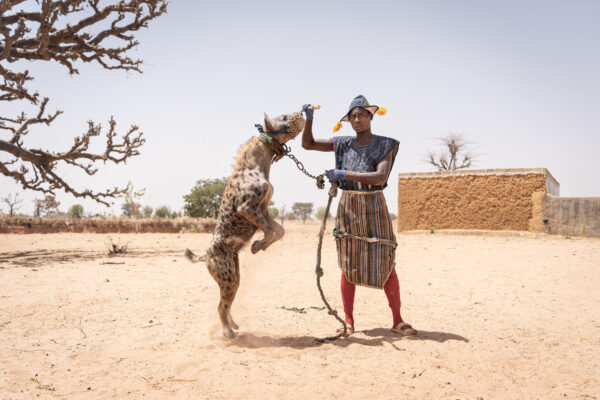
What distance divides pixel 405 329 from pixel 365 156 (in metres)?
1.91

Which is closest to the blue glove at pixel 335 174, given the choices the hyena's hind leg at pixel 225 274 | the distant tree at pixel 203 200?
the hyena's hind leg at pixel 225 274

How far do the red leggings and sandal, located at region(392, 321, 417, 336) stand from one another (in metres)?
0.05

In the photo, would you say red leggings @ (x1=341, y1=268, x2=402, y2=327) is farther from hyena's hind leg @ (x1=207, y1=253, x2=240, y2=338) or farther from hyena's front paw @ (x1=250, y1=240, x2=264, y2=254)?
hyena's hind leg @ (x1=207, y1=253, x2=240, y2=338)

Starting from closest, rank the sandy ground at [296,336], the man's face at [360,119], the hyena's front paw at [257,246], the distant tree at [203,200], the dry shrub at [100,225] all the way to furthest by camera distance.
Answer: the sandy ground at [296,336] → the hyena's front paw at [257,246] → the man's face at [360,119] → the dry shrub at [100,225] → the distant tree at [203,200]

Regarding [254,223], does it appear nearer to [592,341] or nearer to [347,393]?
[347,393]

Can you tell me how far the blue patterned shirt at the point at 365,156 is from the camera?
4012mm

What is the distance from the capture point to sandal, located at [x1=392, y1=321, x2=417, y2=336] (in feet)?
13.5

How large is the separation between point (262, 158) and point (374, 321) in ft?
8.28

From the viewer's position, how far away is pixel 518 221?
50.0ft

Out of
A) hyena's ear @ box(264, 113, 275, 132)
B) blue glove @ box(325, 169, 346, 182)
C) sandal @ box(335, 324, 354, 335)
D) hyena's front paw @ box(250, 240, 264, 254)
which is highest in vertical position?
hyena's ear @ box(264, 113, 275, 132)

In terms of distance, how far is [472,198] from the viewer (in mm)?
15547

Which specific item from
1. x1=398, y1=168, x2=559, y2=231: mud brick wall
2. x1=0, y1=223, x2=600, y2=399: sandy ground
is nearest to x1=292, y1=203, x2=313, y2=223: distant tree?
x1=398, y1=168, x2=559, y2=231: mud brick wall

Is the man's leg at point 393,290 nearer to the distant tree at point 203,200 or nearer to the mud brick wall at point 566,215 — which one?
the mud brick wall at point 566,215

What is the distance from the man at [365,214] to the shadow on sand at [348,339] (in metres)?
0.14
